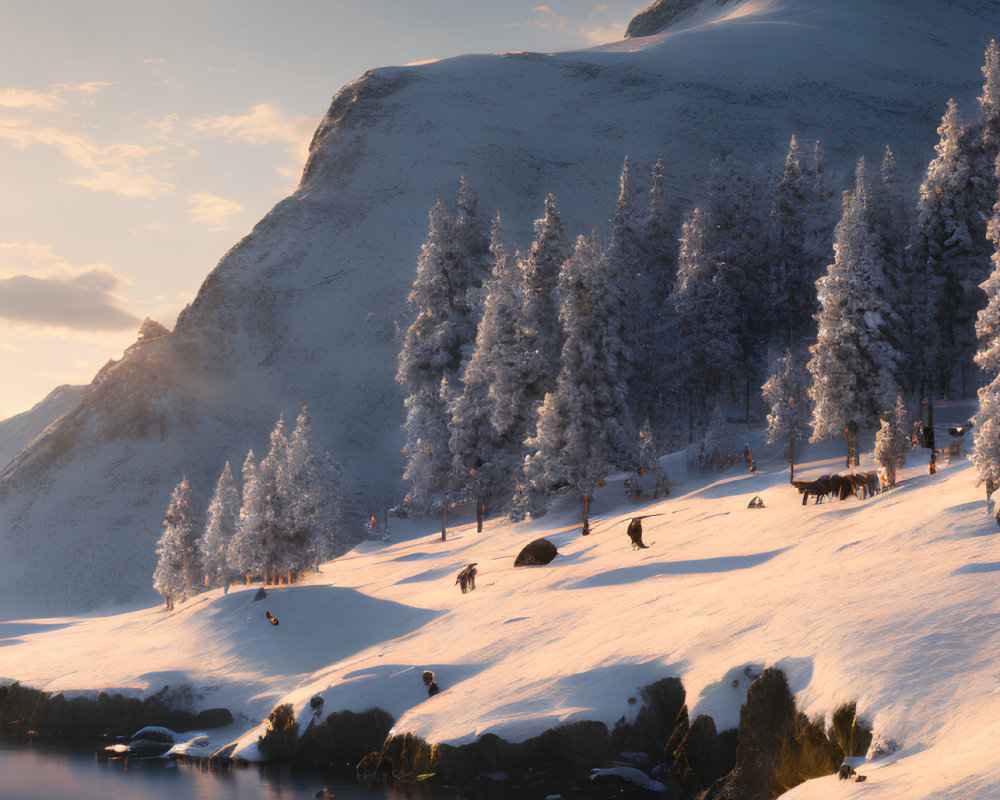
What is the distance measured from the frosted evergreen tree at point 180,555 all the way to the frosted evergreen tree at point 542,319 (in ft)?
82.6

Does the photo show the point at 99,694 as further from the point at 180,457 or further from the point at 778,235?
the point at 180,457

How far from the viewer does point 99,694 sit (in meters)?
33.8

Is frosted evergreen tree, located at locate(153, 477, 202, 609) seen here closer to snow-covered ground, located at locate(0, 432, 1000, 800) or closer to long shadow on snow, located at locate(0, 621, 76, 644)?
long shadow on snow, located at locate(0, 621, 76, 644)

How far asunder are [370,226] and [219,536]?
85992 mm

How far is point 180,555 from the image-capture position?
63656mm

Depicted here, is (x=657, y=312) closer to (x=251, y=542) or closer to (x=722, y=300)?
(x=722, y=300)

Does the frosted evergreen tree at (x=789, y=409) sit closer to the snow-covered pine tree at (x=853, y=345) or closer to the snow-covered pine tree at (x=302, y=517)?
the snow-covered pine tree at (x=853, y=345)

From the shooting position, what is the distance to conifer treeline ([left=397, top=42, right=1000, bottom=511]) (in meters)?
47.7

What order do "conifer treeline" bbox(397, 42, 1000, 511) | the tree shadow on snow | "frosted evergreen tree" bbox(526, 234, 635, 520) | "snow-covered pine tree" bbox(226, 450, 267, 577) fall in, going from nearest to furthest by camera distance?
the tree shadow on snow
"frosted evergreen tree" bbox(526, 234, 635, 520)
"conifer treeline" bbox(397, 42, 1000, 511)
"snow-covered pine tree" bbox(226, 450, 267, 577)

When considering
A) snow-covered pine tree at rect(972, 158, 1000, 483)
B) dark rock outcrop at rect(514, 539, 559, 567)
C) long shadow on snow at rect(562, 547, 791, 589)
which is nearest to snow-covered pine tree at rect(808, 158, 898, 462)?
dark rock outcrop at rect(514, 539, 559, 567)

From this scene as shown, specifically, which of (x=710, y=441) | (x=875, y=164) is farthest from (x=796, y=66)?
(x=710, y=441)

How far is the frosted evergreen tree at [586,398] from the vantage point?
46.8 meters

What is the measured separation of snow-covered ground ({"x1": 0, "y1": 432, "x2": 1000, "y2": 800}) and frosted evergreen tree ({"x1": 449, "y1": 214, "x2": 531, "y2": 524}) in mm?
8163

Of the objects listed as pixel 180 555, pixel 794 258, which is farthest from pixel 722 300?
pixel 180 555
